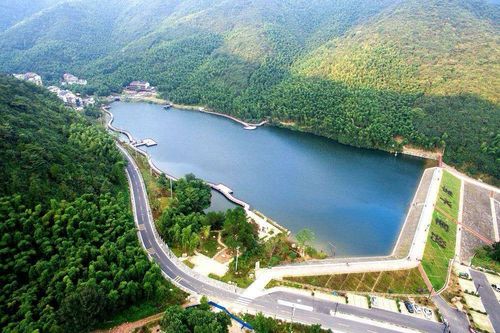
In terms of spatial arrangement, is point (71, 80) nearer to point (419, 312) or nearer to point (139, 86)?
point (139, 86)

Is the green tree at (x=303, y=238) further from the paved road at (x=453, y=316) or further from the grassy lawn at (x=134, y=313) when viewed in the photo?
the grassy lawn at (x=134, y=313)

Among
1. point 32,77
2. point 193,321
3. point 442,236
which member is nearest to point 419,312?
point 442,236

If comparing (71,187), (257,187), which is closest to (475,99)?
(257,187)

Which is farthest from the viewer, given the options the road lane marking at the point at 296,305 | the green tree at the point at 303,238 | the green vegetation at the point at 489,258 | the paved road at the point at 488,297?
the green vegetation at the point at 489,258

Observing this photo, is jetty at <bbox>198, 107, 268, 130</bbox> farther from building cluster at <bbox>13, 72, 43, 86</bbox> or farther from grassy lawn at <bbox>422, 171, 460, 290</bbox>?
building cluster at <bbox>13, 72, 43, 86</bbox>

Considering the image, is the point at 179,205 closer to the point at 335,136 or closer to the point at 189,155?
the point at 189,155

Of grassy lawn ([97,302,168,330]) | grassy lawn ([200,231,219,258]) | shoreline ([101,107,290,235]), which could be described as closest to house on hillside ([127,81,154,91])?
shoreline ([101,107,290,235])

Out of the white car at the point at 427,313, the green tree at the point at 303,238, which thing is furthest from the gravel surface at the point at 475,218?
the green tree at the point at 303,238

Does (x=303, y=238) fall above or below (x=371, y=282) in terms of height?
above
